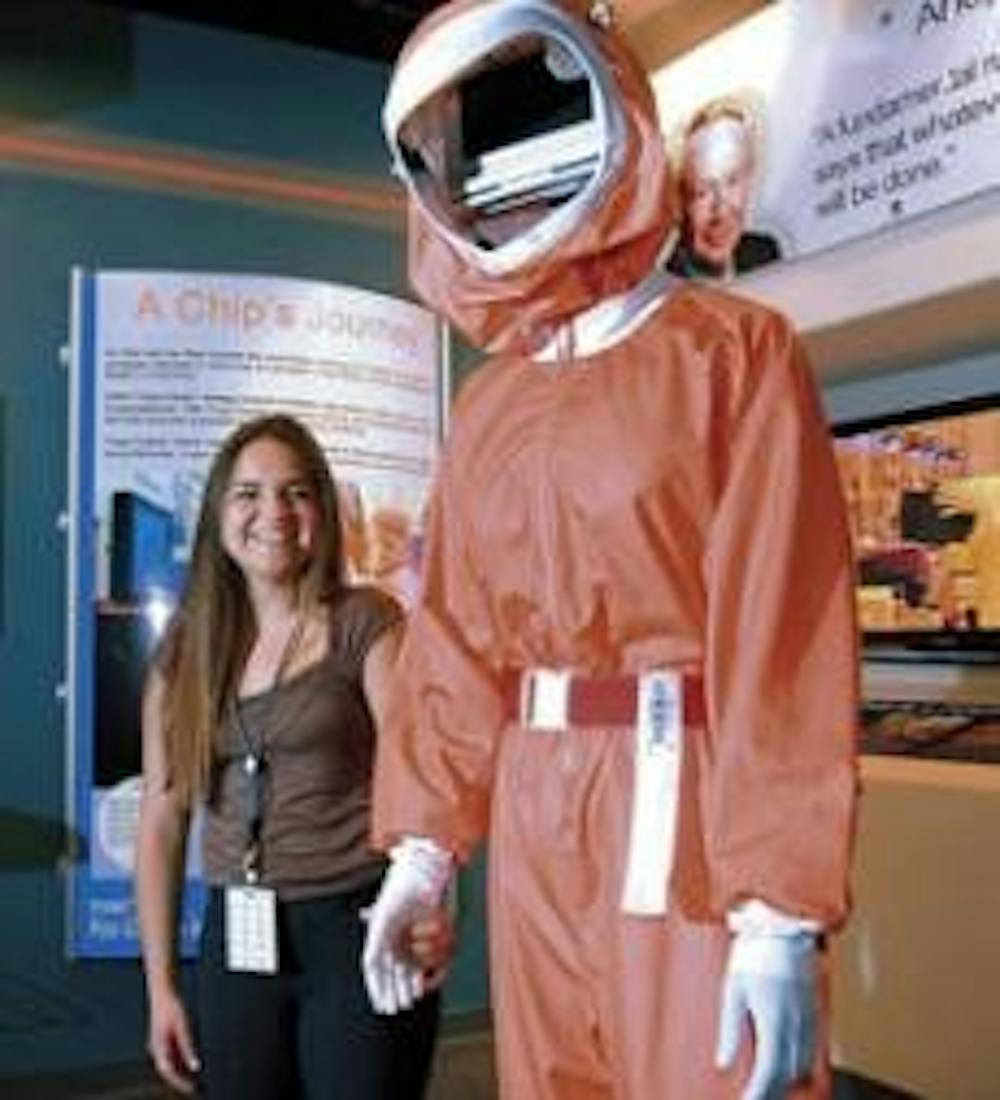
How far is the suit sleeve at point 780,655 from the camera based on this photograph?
109 centimetres

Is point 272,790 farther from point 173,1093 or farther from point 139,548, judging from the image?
point 173,1093

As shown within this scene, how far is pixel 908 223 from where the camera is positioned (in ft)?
8.72

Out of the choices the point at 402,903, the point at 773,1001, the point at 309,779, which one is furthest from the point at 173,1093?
the point at 773,1001

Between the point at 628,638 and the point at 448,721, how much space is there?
0.70ft

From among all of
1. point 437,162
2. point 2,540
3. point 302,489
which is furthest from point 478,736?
point 2,540

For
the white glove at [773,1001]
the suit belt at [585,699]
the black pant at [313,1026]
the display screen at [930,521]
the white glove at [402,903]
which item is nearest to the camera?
the white glove at [773,1001]

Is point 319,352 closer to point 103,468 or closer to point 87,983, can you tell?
point 103,468

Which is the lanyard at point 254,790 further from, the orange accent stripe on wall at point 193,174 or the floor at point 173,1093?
the orange accent stripe on wall at point 193,174

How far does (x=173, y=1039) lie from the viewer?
2.04 meters

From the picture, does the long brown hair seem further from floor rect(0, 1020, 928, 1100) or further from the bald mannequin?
floor rect(0, 1020, 928, 1100)

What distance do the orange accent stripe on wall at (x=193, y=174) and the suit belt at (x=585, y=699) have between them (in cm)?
272

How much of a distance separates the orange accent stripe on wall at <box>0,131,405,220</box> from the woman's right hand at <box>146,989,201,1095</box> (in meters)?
2.24

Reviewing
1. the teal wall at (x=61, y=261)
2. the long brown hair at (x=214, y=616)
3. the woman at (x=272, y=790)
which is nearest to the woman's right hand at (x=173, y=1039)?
the woman at (x=272, y=790)

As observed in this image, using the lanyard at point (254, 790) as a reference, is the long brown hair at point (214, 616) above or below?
above
